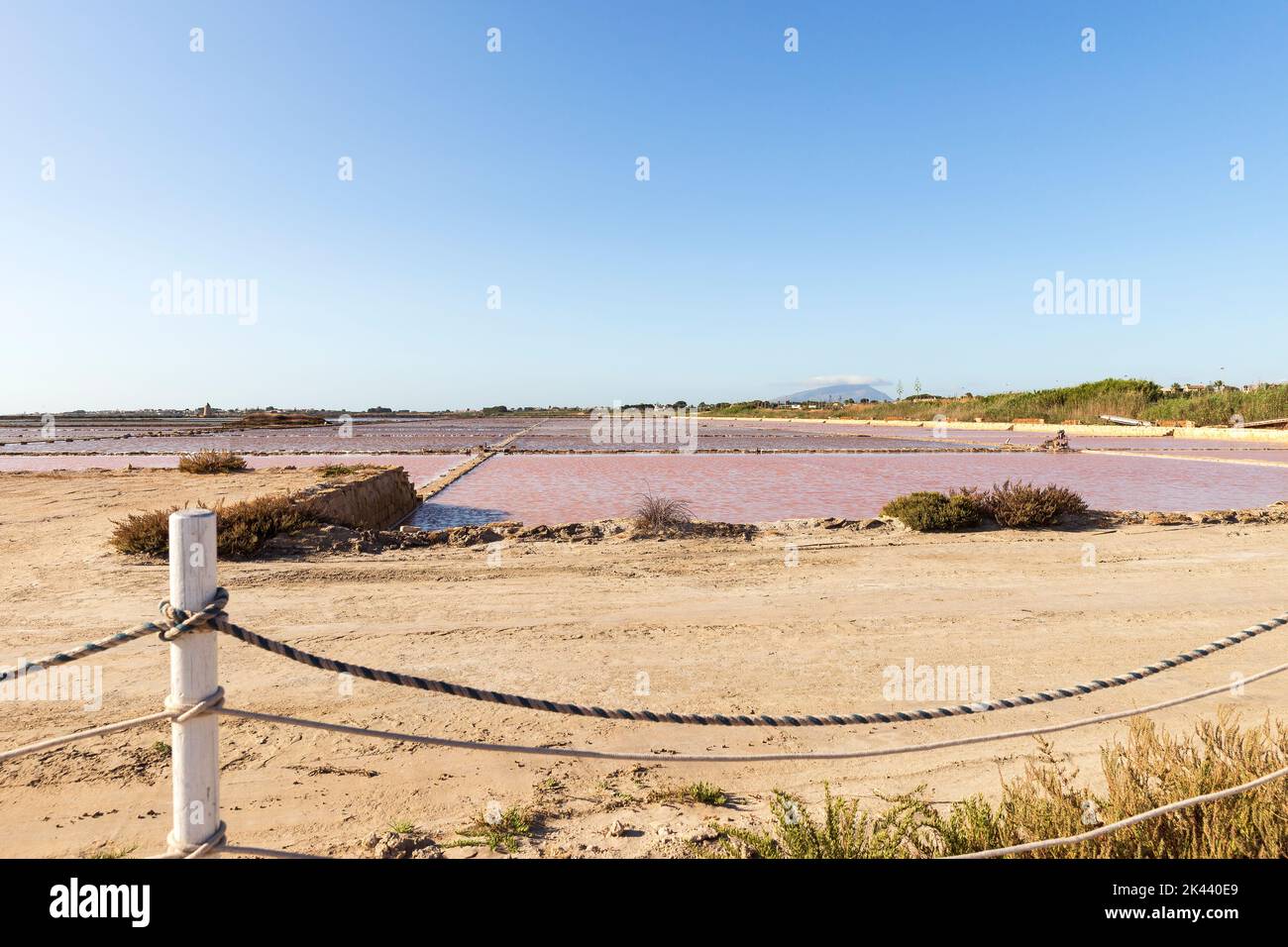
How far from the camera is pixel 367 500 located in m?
15.1

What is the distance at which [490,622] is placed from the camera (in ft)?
23.7

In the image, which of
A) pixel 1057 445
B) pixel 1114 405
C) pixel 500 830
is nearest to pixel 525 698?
pixel 500 830

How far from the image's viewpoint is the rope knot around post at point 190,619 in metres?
2.29

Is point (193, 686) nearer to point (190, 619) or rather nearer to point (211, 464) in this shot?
point (190, 619)

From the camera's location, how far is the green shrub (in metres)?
12.4

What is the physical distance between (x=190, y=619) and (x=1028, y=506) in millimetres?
13268

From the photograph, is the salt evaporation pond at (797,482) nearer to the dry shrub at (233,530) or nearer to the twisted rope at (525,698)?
the dry shrub at (233,530)

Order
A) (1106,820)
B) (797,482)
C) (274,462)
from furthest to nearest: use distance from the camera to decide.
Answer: (274,462) → (797,482) → (1106,820)

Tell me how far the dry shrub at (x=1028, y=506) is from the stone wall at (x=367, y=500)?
11.5 m

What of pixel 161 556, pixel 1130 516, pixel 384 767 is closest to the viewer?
pixel 384 767
